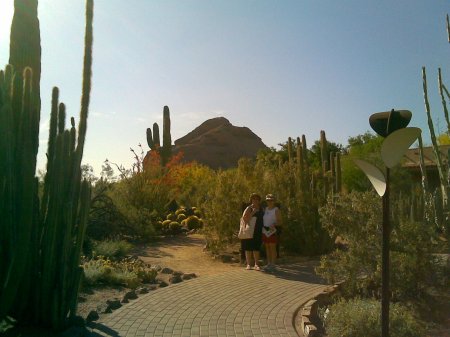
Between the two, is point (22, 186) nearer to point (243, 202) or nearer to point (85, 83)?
point (85, 83)

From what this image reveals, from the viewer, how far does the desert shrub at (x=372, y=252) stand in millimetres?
7867

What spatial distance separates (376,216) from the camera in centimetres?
812

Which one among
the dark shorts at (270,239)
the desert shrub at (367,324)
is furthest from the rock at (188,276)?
the desert shrub at (367,324)

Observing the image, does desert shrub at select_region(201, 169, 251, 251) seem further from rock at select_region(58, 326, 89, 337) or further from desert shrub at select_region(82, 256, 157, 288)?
rock at select_region(58, 326, 89, 337)

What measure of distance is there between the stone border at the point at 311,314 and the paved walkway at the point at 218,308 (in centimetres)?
11

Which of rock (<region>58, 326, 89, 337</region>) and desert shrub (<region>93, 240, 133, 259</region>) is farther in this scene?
desert shrub (<region>93, 240, 133, 259</region>)

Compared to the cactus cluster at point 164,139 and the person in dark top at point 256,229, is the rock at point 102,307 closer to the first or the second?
the person in dark top at point 256,229

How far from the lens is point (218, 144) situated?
9256 cm

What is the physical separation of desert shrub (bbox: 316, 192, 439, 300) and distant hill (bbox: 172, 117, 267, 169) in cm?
7257

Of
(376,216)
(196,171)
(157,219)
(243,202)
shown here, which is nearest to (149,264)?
(243,202)

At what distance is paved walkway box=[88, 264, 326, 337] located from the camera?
6.99 metres

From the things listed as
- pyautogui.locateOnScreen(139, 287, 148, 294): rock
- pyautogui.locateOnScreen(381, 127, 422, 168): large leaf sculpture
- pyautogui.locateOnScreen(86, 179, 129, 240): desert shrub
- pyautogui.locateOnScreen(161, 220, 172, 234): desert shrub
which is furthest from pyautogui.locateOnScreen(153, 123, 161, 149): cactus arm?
pyautogui.locateOnScreen(381, 127, 422, 168): large leaf sculpture

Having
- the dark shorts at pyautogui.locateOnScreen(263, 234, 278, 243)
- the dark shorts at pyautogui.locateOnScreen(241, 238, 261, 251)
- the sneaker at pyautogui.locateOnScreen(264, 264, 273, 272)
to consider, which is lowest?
the sneaker at pyautogui.locateOnScreen(264, 264, 273, 272)

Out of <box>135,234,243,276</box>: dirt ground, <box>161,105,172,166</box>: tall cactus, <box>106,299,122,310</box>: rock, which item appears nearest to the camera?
<box>106,299,122,310</box>: rock
